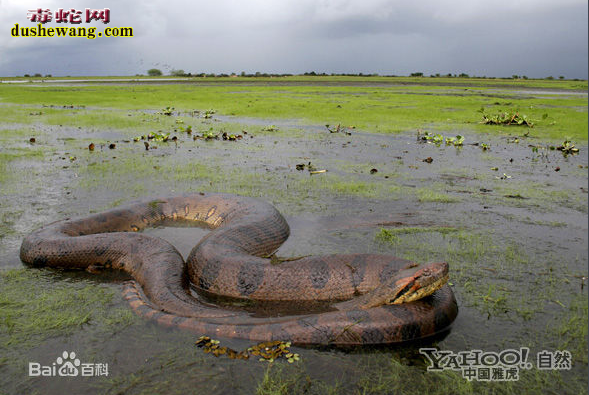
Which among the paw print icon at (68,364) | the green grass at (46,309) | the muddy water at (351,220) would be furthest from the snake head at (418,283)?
the paw print icon at (68,364)

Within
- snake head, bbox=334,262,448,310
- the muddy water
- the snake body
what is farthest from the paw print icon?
snake head, bbox=334,262,448,310

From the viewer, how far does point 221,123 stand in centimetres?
2133

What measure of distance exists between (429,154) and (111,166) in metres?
9.38

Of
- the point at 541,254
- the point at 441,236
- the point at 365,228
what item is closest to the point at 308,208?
the point at 365,228

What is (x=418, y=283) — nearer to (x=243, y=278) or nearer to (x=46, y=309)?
(x=243, y=278)

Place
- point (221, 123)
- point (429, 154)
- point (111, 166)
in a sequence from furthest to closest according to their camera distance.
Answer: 1. point (221, 123)
2. point (429, 154)
3. point (111, 166)

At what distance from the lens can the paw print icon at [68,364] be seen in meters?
3.88

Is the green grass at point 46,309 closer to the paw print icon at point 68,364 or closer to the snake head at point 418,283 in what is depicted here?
the paw print icon at point 68,364

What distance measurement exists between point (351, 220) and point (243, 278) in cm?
305

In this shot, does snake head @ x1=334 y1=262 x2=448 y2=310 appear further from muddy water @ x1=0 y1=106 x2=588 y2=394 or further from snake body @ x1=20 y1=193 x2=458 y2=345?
muddy water @ x1=0 y1=106 x2=588 y2=394

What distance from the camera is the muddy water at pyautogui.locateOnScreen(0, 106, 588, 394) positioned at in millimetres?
3951

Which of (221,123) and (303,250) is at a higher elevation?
(221,123)

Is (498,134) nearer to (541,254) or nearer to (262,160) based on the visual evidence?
(262,160)

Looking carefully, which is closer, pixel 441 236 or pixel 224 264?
pixel 224 264
